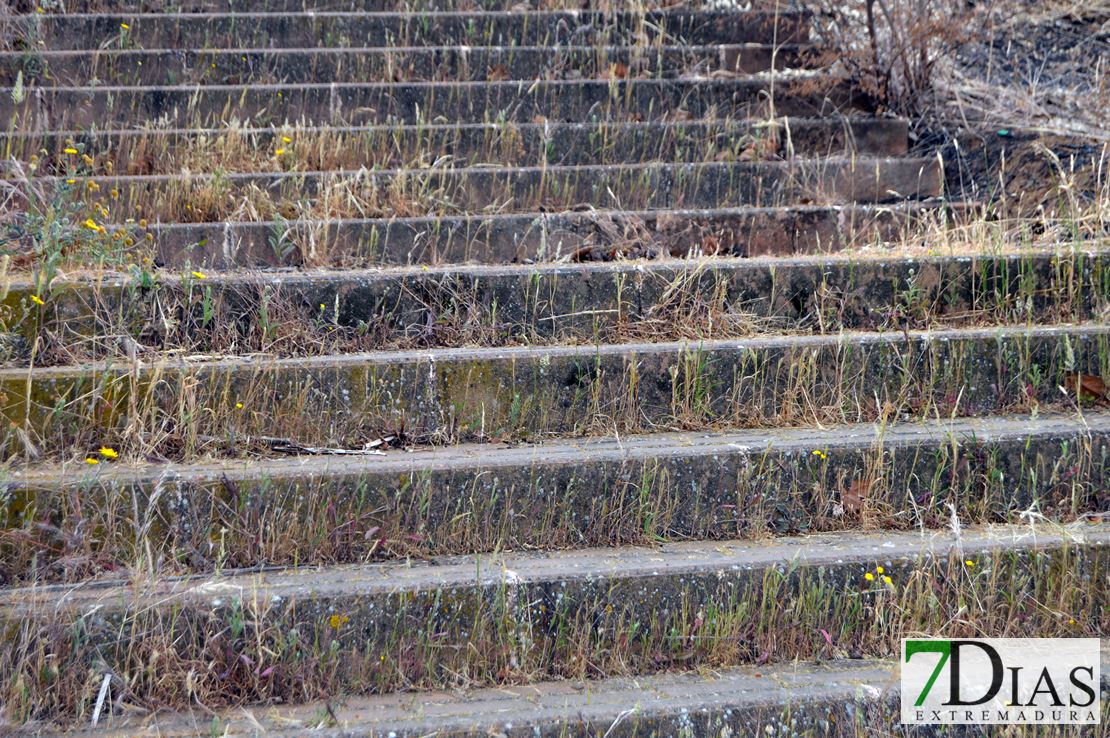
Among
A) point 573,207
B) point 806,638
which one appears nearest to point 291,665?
point 806,638

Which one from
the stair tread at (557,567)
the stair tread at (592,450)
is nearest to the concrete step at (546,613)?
the stair tread at (557,567)

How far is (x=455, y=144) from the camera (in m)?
4.67

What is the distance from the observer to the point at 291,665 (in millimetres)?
2316

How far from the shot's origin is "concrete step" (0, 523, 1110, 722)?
7.47 feet

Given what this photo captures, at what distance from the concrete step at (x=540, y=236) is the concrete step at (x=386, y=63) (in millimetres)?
1531

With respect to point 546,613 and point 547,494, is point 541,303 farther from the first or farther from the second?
point 546,613

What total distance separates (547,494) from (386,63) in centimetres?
339

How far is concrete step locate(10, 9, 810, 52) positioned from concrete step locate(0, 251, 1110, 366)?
8.49 feet

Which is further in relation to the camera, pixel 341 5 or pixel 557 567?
pixel 341 5

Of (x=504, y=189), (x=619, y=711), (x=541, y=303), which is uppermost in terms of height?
(x=504, y=189)

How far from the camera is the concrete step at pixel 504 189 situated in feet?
13.2

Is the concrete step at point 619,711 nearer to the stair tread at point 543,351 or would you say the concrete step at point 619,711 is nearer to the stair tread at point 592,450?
the stair tread at point 592,450

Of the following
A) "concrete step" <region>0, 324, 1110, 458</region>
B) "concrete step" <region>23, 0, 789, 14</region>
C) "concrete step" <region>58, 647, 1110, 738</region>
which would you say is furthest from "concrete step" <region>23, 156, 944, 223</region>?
"concrete step" <region>58, 647, 1110, 738</region>

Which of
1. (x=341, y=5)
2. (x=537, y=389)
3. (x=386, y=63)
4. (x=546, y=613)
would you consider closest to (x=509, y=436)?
(x=537, y=389)
